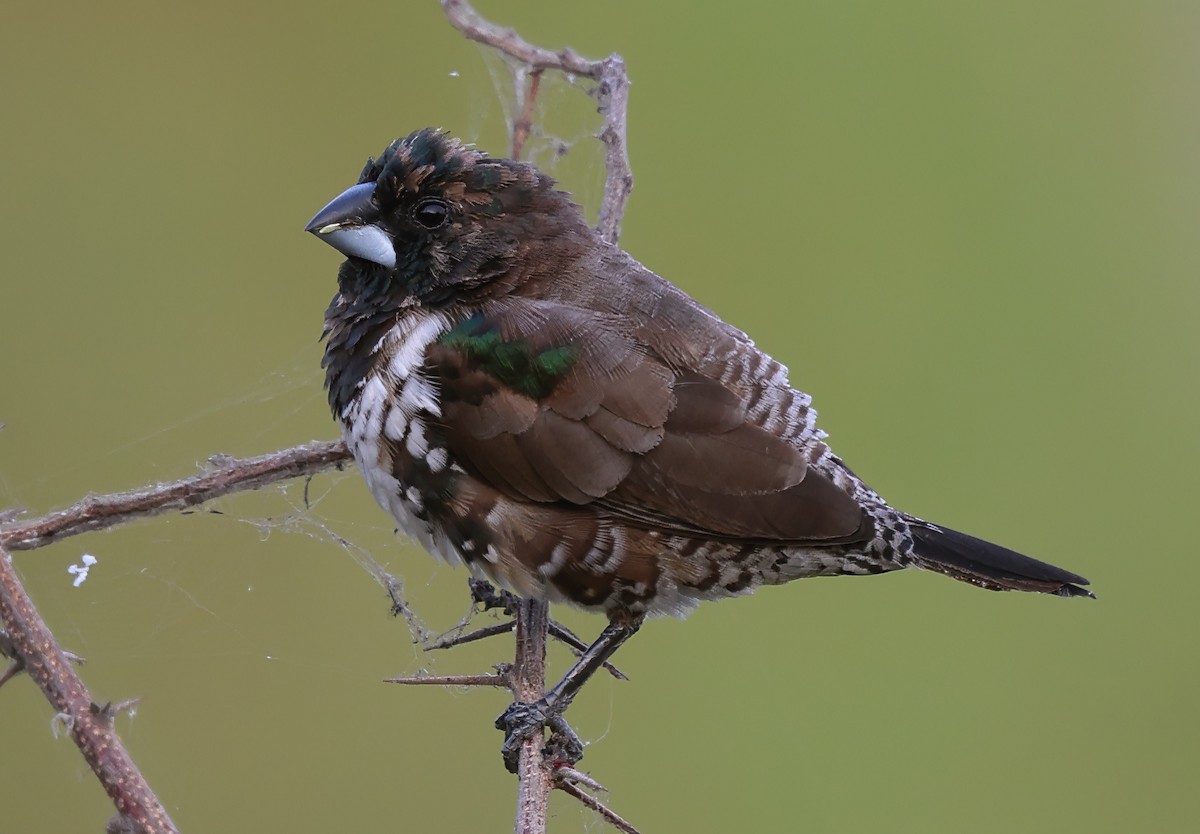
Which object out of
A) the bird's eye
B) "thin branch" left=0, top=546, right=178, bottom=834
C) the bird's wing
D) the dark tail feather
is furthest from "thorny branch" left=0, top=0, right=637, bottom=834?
the dark tail feather

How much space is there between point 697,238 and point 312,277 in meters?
1.82

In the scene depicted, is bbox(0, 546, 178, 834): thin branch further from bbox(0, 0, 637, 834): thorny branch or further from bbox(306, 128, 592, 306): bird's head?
bbox(306, 128, 592, 306): bird's head

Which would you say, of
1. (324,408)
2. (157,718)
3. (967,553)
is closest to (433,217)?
(967,553)

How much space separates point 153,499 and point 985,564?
188cm

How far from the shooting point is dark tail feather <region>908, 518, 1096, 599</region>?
3051mm

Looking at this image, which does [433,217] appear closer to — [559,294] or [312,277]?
[559,294]

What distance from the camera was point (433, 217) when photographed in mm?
3320

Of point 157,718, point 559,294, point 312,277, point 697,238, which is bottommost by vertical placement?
point 157,718

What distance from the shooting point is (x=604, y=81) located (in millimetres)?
3756

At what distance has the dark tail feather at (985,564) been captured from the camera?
10.0 ft

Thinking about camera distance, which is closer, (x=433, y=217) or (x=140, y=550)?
(x=433, y=217)

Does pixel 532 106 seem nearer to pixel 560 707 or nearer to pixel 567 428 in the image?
pixel 567 428

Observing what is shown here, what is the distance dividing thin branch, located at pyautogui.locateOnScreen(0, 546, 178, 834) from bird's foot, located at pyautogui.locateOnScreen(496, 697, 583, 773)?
1.05m

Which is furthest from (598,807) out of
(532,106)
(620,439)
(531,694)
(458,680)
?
(532,106)
